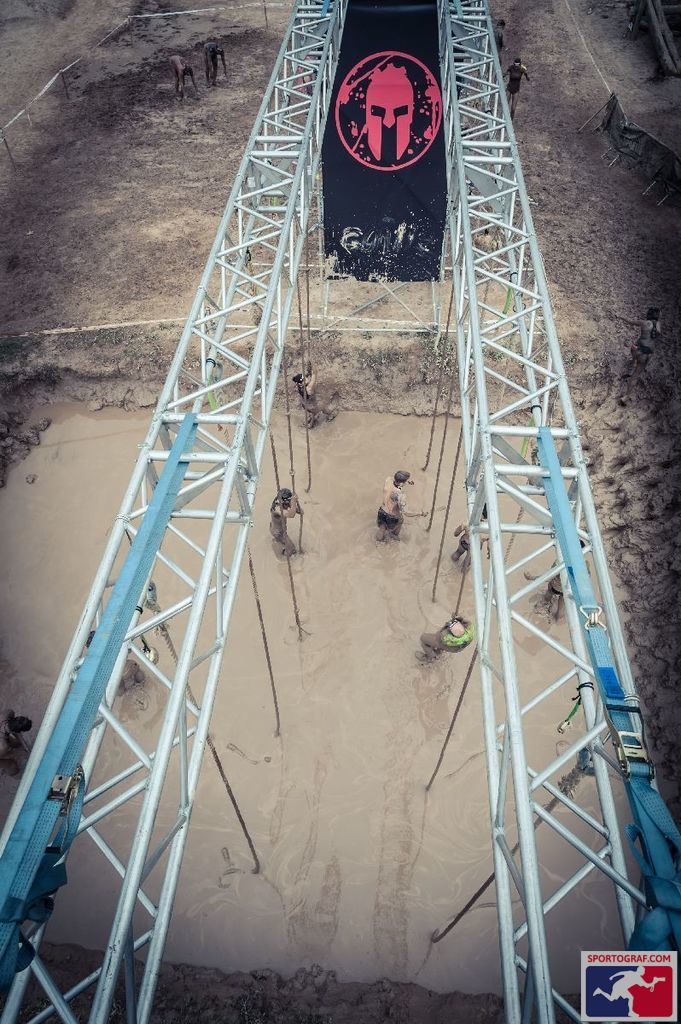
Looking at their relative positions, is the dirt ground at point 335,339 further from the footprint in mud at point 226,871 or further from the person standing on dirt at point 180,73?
the footprint in mud at point 226,871

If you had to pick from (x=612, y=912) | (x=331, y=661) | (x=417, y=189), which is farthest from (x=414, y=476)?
(x=612, y=912)

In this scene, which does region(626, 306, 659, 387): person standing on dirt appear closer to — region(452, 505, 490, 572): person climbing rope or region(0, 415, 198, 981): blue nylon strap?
region(452, 505, 490, 572): person climbing rope

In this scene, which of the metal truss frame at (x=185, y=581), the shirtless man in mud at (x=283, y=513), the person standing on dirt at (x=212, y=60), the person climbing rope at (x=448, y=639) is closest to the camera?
the metal truss frame at (x=185, y=581)

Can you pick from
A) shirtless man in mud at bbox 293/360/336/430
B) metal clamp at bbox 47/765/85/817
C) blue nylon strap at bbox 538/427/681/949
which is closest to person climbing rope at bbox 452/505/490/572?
shirtless man in mud at bbox 293/360/336/430

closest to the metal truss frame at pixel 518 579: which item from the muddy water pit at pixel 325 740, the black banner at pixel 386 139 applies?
the black banner at pixel 386 139

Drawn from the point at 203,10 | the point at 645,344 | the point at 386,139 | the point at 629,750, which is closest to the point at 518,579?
the point at 645,344

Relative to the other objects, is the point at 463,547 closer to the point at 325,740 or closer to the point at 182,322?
the point at 325,740
